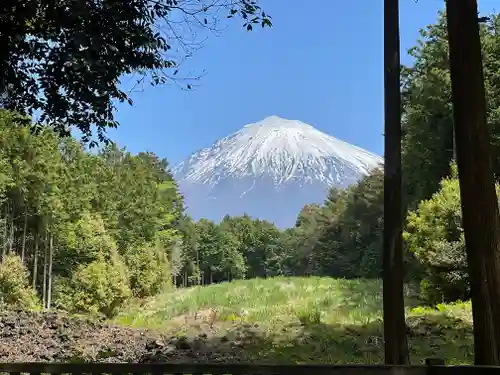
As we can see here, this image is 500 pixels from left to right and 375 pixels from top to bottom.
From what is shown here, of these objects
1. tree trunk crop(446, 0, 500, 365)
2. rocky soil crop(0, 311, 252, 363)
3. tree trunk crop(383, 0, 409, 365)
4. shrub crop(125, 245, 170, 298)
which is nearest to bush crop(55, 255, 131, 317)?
shrub crop(125, 245, 170, 298)

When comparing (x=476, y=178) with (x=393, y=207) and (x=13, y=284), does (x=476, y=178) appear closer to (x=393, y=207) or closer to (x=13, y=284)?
(x=393, y=207)

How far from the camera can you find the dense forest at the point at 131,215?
16.5m

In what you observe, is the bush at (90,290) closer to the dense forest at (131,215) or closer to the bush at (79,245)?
the dense forest at (131,215)

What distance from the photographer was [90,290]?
26.2 metres

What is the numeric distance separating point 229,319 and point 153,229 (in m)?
26.3

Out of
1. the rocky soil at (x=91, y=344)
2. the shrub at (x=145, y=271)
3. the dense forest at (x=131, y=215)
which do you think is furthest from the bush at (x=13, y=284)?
the shrub at (x=145, y=271)

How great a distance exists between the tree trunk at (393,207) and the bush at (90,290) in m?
22.3

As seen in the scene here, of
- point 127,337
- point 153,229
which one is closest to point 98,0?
point 127,337

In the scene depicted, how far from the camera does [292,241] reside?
6825cm

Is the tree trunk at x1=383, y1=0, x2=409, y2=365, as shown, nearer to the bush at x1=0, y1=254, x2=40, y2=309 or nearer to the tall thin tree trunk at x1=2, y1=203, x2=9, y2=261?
the bush at x1=0, y1=254, x2=40, y2=309

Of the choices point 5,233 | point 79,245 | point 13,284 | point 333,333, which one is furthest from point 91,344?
point 79,245

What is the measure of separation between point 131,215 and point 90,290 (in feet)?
33.7

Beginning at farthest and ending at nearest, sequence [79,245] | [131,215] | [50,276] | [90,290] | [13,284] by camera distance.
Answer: [131,215] < [79,245] < [90,290] < [50,276] < [13,284]

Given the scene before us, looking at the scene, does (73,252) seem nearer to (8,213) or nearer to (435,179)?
(8,213)
